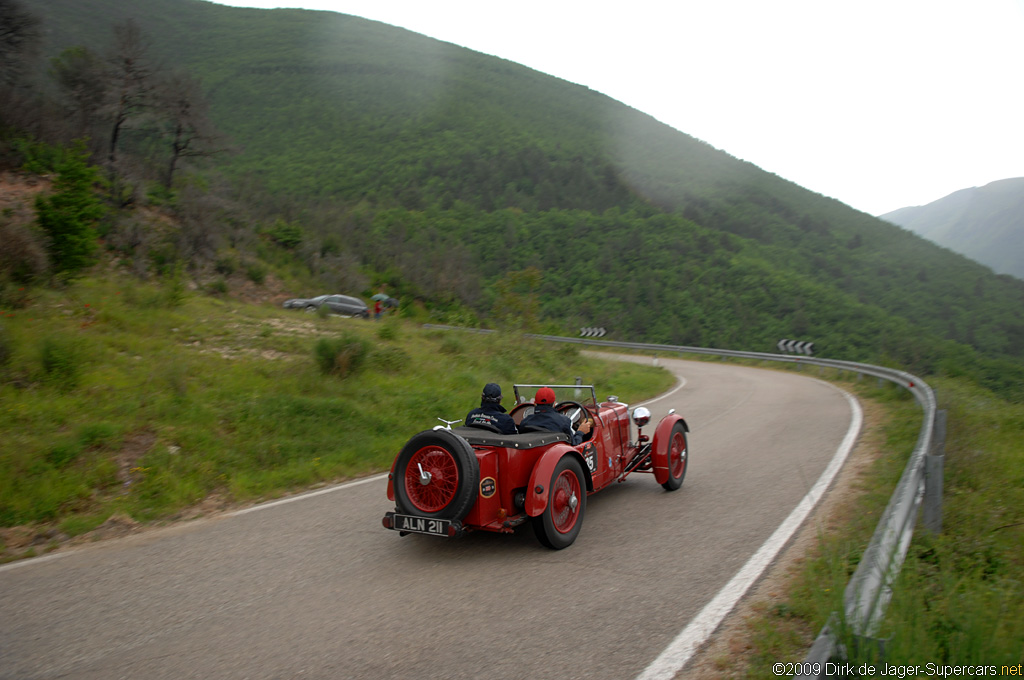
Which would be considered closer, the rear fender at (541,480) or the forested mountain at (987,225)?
the rear fender at (541,480)

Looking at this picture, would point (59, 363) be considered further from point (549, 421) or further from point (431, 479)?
point (549, 421)

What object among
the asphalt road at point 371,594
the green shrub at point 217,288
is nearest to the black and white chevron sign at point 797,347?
the asphalt road at point 371,594

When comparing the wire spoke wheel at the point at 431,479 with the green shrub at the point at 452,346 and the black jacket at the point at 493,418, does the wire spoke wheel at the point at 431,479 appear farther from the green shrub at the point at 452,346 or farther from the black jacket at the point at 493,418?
the green shrub at the point at 452,346

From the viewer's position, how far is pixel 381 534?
6023mm

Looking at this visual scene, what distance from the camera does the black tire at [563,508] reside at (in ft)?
17.6

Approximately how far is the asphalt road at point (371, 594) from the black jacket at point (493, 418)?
1.03m

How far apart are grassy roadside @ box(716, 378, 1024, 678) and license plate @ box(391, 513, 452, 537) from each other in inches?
91.6

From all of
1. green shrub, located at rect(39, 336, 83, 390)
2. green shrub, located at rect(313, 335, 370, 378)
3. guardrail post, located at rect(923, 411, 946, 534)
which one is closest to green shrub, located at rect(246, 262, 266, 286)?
green shrub, located at rect(313, 335, 370, 378)

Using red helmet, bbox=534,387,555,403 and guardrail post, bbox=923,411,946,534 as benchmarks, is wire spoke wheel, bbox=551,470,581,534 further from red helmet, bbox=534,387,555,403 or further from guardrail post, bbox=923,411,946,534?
guardrail post, bbox=923,411,946,534

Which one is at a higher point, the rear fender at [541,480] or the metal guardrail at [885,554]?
the metal guardrail at [885,554]

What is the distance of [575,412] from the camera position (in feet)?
22.7

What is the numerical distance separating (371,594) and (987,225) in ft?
478

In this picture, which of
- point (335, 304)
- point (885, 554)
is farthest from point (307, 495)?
point (335, 304)

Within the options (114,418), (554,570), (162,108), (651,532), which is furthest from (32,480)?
(162,108)
